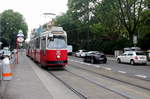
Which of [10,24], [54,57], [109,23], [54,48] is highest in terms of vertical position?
[10,24]

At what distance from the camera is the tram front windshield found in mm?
21094

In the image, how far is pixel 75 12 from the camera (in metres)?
61.3

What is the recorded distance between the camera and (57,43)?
2130 cm

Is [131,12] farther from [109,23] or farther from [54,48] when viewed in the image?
[54,48]

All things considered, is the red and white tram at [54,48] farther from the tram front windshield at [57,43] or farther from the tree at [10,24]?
the tree at [10,24]

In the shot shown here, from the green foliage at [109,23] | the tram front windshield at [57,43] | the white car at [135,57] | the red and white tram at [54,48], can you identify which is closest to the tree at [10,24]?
the green foliage at [109,23]

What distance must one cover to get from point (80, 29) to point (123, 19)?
2026 cm

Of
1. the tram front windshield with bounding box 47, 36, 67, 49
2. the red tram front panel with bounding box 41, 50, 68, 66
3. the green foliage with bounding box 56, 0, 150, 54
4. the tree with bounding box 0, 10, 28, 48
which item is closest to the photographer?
the red tram front panel with bounding box 41, 50, 68, 66

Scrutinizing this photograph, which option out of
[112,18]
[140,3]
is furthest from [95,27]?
[140,3]

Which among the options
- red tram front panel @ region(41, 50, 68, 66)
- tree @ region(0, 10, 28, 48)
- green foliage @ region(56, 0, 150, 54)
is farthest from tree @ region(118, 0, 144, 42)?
tree @ region(0, 10, 28, 48)

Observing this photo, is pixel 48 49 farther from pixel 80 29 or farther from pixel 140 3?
pixel 80 29

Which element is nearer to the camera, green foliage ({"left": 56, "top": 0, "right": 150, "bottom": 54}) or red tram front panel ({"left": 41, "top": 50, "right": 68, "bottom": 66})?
red tram front panel ({"left": 41, "top": 50, "right": 68, "bottom": 66})

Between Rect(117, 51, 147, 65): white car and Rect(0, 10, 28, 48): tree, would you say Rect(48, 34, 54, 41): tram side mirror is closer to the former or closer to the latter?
Rect(117, 51, 147, 65): white car

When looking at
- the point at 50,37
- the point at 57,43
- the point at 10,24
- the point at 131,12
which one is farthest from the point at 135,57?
the point at 10,24
